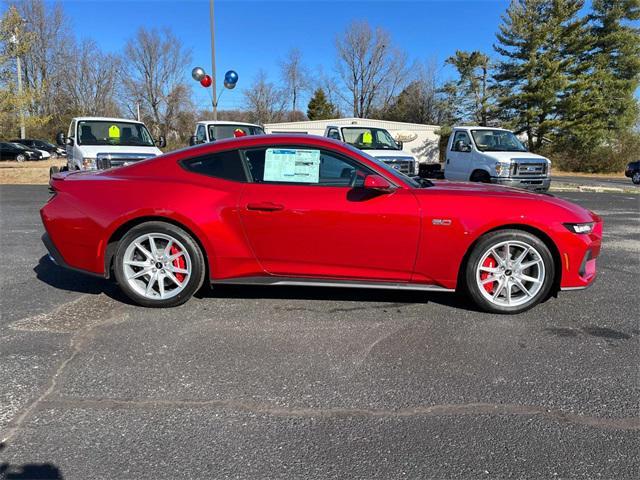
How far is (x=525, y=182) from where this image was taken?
11430 mm

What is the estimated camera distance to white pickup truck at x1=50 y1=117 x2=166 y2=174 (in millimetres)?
9883

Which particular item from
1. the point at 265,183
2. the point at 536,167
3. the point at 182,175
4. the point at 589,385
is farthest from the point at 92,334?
the point at 536,167

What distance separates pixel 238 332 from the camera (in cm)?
354

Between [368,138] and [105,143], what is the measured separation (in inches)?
254

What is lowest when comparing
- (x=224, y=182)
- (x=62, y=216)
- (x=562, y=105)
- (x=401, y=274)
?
(x=401, y=274)

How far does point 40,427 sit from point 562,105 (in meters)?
38.5

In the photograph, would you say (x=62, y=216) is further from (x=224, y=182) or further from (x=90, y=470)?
(x=90, y=470)

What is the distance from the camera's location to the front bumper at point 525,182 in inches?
436

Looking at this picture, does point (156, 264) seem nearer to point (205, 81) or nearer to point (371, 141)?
point (371, 141)

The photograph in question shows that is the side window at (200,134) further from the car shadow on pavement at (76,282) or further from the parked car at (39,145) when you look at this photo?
the parked car at (39,145)

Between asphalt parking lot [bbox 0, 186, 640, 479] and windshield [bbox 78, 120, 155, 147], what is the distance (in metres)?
7.30

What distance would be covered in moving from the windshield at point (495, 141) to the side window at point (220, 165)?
31.2 ft

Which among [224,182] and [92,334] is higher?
[224,182]

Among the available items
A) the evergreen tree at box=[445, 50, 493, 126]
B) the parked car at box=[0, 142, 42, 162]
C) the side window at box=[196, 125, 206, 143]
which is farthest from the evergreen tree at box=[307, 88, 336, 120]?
the side window at box=[196, 125, 206, 143]
